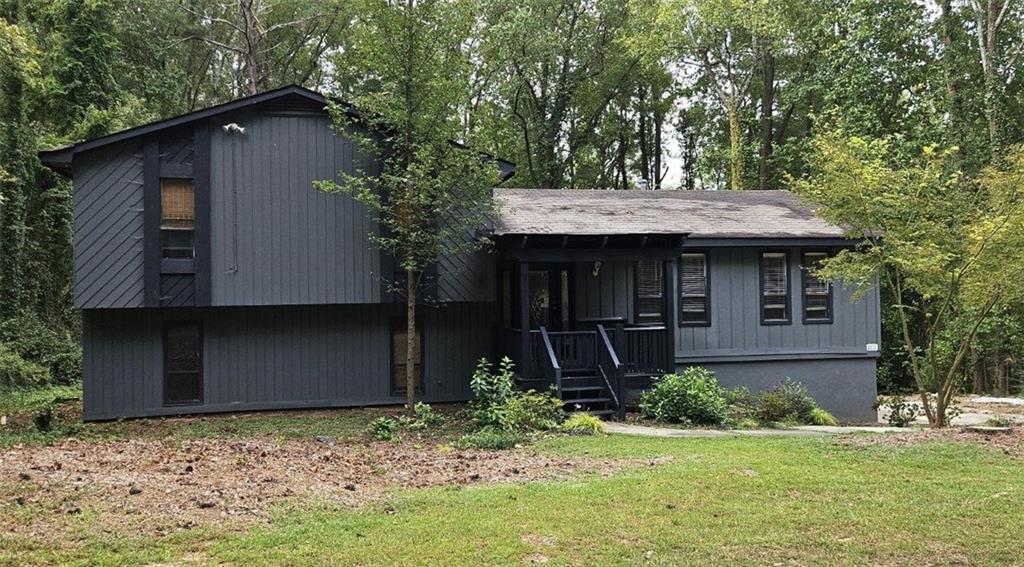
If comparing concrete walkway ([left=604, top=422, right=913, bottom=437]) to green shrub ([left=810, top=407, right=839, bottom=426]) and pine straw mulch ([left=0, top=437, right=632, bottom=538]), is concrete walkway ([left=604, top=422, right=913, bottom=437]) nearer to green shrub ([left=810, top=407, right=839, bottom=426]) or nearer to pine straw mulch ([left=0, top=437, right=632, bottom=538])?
green shrub ([left=810, top=407, right=839, bottom=426])

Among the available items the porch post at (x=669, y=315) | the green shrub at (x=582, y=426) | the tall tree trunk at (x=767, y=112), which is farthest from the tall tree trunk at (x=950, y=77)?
the green shrub at (x=582, y=426)

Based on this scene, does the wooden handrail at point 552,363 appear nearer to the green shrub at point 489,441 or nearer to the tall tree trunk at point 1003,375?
the green shrub at point 489,441

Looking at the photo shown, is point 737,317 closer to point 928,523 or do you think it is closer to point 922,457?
point 922,457

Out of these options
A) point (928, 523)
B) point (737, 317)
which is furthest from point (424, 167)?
point (928, 523)

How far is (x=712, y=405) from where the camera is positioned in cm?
1184

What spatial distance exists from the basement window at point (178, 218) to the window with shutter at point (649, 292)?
8037 mm

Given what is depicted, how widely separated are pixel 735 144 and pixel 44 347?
73.5ft

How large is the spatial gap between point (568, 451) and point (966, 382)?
1924cm

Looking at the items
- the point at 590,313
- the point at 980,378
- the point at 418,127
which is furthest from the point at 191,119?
the point at 980,378

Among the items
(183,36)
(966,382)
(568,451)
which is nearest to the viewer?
(568,451)

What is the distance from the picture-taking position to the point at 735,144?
2770cm

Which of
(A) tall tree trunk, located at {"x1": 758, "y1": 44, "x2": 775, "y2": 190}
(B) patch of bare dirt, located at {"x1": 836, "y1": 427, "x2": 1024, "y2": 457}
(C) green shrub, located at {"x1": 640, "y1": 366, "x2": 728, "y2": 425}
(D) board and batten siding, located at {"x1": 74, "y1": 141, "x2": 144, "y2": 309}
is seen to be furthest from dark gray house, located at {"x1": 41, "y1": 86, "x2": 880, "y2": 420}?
(A) tall tree trunk, located at {"x1": 758, "y1": 44, "x2": 775, "y2": 190}

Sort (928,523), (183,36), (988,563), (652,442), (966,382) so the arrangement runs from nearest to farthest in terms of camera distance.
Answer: (988,563) → (928,523) → (652,442) → (966,382) → (183,36)

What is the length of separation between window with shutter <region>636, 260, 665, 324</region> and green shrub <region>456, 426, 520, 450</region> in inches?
213
